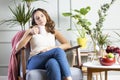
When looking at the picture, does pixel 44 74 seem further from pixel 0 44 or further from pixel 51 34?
pixel 0 44

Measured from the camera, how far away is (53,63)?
2801 millimetres

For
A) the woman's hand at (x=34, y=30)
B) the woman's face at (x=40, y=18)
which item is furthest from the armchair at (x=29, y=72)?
the woman's face at (x=40, y=18)

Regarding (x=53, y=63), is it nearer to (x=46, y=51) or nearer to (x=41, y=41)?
(x=46, y=51)

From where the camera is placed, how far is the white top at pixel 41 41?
3240mm

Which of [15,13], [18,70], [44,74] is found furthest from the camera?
[15,13]

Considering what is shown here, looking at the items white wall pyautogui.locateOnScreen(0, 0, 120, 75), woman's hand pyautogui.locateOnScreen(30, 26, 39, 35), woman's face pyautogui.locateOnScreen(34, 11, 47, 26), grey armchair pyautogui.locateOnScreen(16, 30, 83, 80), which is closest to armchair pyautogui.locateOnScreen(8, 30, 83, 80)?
grey armchair pyautogui.locateOnScreen(16, 30, 83, 80)

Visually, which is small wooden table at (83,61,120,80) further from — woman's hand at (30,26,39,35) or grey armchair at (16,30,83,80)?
woman's hand at (30,26,39,35)

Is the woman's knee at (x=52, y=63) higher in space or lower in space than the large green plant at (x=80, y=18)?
lower

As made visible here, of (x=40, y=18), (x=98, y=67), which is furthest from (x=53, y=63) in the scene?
(x=40, y=18)

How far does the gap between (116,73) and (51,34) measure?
1557mm

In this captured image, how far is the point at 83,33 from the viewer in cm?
422

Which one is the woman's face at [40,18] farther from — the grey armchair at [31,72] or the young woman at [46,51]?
the grey armchair at [31,72]

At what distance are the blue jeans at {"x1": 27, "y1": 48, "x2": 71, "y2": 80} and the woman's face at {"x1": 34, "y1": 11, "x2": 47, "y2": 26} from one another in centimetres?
43

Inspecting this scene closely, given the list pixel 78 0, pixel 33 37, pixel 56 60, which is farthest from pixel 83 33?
pixel 56 60
